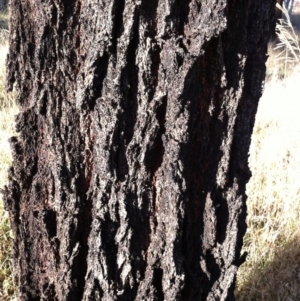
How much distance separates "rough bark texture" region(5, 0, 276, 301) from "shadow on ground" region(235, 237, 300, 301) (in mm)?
600

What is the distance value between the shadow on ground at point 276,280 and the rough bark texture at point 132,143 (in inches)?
23.6

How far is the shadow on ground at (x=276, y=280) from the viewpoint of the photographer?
177 centimetres

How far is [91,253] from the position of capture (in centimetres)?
114

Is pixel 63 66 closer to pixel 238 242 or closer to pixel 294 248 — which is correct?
pixel 238 242

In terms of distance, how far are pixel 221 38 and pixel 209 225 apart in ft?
1.60

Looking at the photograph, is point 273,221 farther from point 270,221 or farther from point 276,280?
point 276,280

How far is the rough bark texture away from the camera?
968 millimetres

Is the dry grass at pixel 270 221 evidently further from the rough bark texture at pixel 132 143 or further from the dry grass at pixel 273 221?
the rough bark texture at pixel 132 143

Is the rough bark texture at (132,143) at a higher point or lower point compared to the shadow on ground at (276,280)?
higher

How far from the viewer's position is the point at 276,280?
6.04 ft

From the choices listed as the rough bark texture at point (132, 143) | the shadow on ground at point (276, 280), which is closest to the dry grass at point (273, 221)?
the shadow on ground at point (276, 280)

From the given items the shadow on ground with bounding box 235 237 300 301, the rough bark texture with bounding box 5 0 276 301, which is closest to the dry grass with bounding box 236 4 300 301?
the shadow on ground with bounding box 235 237 300 301

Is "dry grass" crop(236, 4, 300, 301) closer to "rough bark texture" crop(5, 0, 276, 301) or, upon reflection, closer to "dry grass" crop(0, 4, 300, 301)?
"dry grass" crop(0, 4, 300, 301)

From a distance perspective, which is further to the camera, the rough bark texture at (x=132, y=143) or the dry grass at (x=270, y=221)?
the dry grass at (x=270, y=221)
